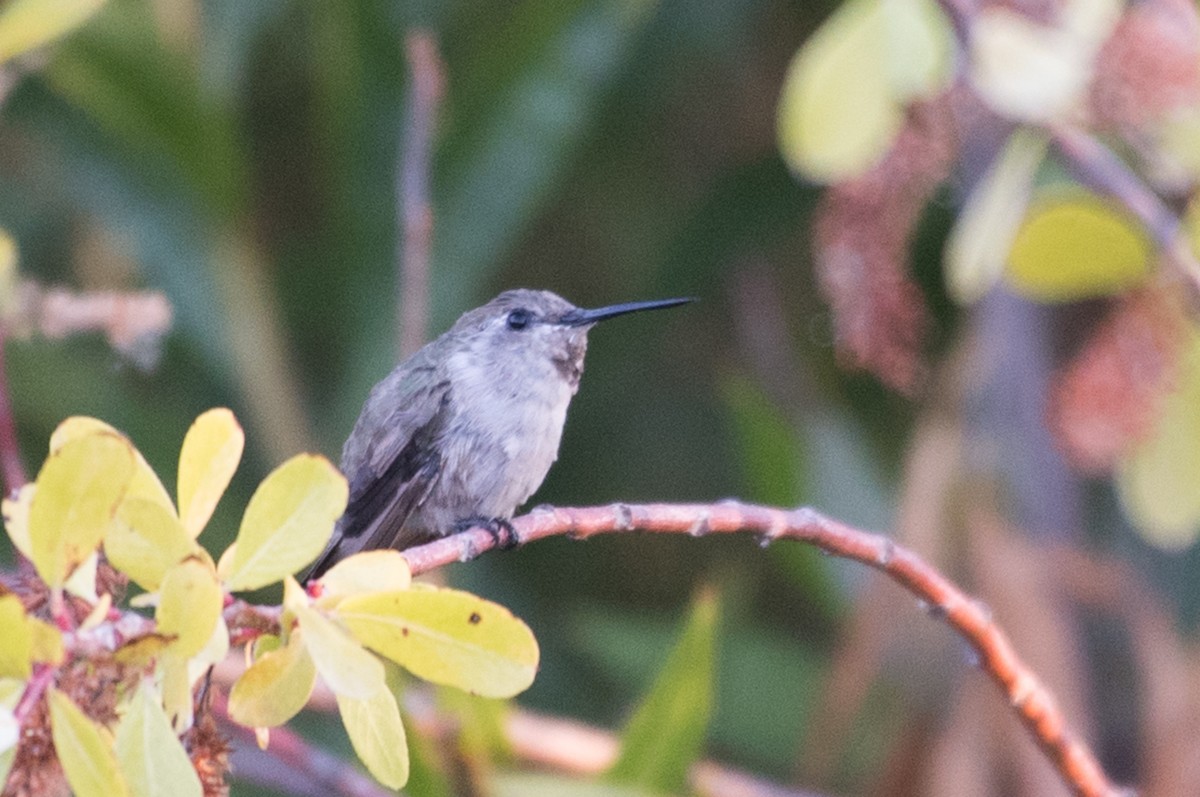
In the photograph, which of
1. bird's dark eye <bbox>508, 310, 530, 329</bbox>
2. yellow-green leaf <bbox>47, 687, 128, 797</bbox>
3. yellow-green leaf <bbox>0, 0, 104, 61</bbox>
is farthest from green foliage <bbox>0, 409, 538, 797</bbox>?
bird's dark eye <bbox>508, 310, 530, 329</bbox>

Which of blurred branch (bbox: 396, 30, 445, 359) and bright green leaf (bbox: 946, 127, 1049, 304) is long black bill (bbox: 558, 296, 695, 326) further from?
bright green leaf (bbox: 946, 127, 1049, 304)

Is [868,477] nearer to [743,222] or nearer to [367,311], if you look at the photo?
[743,222]

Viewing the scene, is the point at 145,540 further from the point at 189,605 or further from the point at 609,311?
the point at 609,311

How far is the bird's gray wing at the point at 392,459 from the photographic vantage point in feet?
6.94

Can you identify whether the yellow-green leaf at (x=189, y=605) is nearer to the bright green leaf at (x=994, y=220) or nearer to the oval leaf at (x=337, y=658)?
the oval leaf at (x=337, y=658)

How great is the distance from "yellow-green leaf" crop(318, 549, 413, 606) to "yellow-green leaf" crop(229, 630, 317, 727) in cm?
6

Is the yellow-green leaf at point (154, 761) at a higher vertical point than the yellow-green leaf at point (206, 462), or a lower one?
lower

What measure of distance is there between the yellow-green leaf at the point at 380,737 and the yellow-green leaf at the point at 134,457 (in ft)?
0.63

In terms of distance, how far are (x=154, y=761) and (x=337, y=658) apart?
0.42ft

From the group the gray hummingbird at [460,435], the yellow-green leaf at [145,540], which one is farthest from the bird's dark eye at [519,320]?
the yellow-green leaf at [145,540]

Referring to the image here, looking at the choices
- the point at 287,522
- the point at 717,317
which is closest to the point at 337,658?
the point at 287,522

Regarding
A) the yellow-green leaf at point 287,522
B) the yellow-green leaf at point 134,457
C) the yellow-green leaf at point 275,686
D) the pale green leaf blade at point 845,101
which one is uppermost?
the pale green leaf blade at point 845,101

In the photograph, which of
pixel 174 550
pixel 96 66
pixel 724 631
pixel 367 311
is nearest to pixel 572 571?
pixel 724 631

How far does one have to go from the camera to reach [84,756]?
0.84 meters
